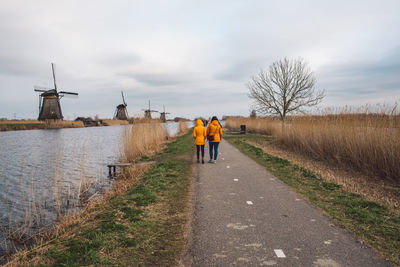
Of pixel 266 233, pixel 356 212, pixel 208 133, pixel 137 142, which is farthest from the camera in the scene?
pixel 137 142

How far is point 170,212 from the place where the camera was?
15.8 ft

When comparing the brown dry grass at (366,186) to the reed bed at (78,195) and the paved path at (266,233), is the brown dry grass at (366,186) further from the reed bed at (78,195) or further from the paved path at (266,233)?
the reed bed at (78,195)

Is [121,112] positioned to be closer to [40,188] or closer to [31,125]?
[31,125]

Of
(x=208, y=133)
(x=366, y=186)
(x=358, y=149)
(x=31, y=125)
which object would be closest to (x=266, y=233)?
(x=366, y=186)

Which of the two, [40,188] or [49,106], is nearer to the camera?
[40,188]

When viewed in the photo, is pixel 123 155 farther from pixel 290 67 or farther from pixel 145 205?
pixel 290 67

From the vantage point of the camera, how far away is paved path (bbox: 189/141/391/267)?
9.90ft

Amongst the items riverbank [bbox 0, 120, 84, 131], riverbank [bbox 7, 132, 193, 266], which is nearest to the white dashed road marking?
riverbank [bbox 7, 132, 193, 266]

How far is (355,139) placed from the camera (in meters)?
8.87

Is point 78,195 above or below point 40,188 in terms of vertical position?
above

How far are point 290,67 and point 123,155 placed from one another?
53.6 feet

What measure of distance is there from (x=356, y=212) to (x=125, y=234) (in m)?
4.36

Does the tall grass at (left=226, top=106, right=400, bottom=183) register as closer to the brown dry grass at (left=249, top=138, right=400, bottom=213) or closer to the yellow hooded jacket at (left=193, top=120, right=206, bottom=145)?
the brown dry grass at (left=249, top=138, right=400, bottom=213)

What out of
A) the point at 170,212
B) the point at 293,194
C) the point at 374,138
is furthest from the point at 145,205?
the point at 374,138
